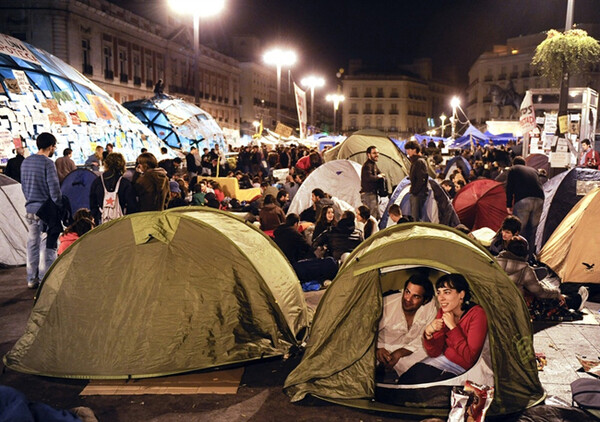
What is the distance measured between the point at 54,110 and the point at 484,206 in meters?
11.6

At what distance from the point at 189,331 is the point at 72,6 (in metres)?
32.9

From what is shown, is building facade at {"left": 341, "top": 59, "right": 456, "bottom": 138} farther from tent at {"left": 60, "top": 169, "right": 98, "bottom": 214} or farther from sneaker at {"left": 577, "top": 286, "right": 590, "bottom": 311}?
sneaker at {"left": 577, "top": 286, "right": 590, "bottom": 311}

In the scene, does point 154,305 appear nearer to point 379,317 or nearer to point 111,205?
point 379,317

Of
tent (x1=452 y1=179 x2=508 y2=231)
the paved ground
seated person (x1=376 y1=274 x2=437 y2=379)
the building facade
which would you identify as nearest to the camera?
the paved ground

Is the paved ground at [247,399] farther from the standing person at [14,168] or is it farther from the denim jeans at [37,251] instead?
the standing person at [14,168]

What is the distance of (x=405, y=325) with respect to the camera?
5234 mm

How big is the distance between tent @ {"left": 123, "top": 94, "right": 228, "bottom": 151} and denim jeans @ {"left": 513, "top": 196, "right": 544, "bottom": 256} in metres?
17.0

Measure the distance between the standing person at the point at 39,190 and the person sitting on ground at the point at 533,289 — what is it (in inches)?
220

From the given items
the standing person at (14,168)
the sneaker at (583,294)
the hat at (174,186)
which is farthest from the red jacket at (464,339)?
the standing person at (14,168)

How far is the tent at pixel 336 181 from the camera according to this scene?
12562 mm

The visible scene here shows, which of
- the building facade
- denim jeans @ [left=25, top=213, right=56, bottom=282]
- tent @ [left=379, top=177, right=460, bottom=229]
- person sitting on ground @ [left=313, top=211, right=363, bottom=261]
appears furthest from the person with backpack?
the building facade

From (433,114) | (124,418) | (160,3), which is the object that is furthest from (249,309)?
(433,114)

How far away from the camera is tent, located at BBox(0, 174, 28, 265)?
9172 mm

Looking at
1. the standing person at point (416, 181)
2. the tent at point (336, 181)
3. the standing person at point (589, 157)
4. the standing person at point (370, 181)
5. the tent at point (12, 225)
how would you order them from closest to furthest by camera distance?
the tent at point (12, 225)
the standing person at point (416, 181)
the standing person at point (370, 181)
the tent at point (336, 181)
the standing person at point (589, 157)
